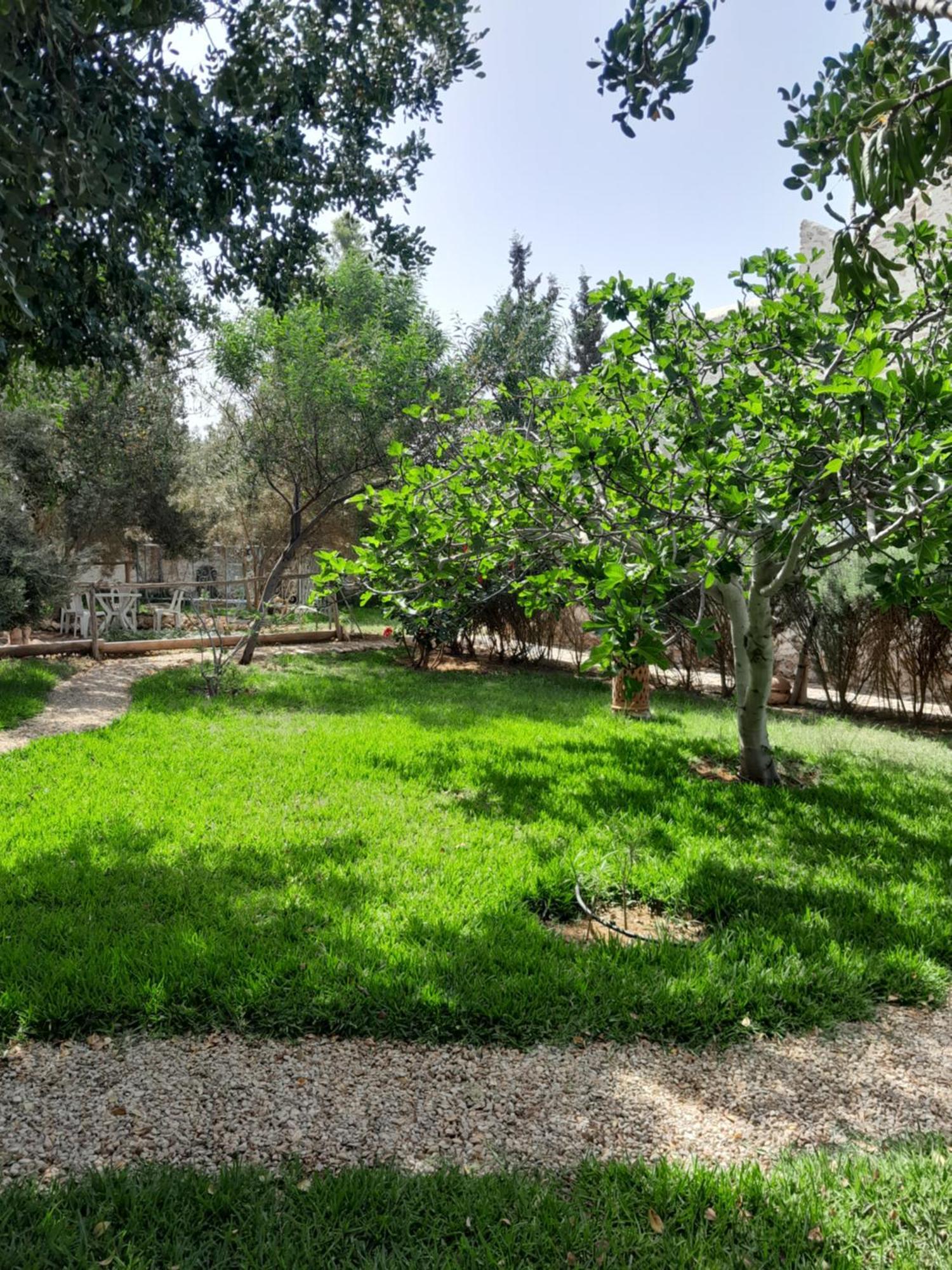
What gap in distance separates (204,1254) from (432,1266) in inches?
20.4

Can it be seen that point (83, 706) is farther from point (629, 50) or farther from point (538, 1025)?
point (629, 50)

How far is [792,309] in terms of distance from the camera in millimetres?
4203

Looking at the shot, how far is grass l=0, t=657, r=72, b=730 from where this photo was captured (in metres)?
7.23

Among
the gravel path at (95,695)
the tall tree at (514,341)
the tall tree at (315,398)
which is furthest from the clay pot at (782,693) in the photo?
the gravel path at (95,695)

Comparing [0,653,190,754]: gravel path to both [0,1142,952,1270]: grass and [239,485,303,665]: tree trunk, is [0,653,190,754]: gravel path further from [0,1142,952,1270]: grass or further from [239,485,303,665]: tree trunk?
[0,1142,952,1270]: grass

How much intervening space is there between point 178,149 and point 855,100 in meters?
2.87

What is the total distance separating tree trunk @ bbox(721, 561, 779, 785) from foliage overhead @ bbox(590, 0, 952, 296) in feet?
9.07

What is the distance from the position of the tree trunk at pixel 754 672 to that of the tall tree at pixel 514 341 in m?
7.82

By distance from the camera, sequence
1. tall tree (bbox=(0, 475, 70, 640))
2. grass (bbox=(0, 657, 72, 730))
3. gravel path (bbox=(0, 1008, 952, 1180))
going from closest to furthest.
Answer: gravel path (bbox=(0, 1008, 952, 1180)) → grass (bbox=(0, 657, 72, 730)) → tall tree (bbox=(0, 475, 70, 640))

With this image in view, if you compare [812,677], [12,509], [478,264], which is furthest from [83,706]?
[812,677]

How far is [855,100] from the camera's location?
9.13ft

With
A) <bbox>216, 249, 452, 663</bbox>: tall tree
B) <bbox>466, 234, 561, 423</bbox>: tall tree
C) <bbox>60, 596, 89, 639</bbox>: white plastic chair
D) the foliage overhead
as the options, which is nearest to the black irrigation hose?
the foliage overhead

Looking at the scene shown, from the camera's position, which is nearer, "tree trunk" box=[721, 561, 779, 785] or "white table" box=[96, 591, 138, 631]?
Answer: "tree trunk" box=[721, 561, 779, 785]

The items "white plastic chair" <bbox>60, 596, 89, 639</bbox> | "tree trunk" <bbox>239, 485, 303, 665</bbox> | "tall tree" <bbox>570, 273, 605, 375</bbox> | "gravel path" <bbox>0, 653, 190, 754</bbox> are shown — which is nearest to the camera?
"gravel path" <bbox>0, 653, 190, 754</bbox>
